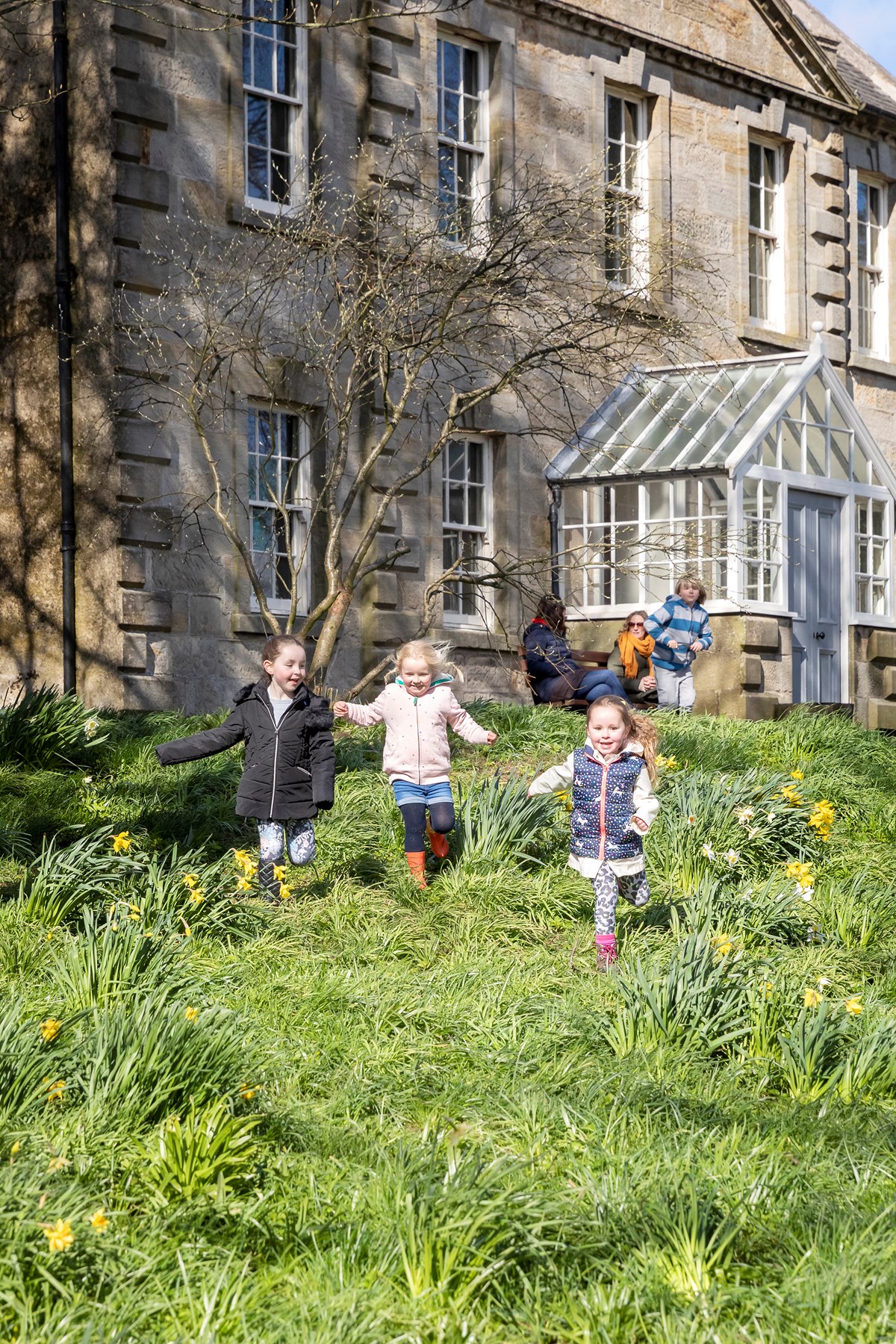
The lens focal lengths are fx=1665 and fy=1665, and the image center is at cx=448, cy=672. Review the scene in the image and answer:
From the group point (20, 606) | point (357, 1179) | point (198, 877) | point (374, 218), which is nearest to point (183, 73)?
point (374, 218)

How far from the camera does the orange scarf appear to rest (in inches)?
642

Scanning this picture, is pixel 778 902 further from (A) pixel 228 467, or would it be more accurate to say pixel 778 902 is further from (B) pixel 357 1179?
(A) pixel 228 467

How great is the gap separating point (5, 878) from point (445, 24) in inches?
Answer: 491

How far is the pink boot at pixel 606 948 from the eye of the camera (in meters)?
7.01

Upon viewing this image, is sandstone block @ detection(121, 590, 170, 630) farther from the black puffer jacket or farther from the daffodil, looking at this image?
the daffodil

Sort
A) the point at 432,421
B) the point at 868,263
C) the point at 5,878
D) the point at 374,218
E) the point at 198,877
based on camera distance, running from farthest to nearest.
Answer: the point at 868,263 → the point at 432,421 → the point at 374,218 → the point at 5,878 → the point at 198,877

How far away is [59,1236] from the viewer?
370 centimetres

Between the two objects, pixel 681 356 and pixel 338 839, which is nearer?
pixel 338 839

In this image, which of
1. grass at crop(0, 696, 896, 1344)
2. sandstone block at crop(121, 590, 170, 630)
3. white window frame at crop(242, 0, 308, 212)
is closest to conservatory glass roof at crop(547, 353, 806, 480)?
white window frame at crop(242, 0, 308, 212)

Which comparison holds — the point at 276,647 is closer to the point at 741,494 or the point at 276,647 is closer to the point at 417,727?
the point at 417,727

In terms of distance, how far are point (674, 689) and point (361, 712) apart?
800 centimetres

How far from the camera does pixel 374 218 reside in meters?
14.8

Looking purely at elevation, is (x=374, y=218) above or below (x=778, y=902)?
above

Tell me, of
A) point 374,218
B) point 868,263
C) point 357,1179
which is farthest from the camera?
point 868,263
